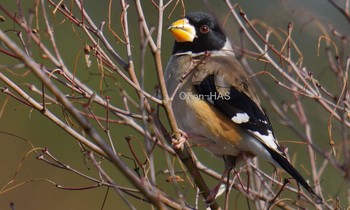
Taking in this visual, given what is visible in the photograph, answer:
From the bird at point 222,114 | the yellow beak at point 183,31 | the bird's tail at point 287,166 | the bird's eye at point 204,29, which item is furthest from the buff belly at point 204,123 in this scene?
the bird's eye at point 204,29

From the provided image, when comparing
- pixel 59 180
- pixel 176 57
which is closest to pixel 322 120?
pixel 176 57

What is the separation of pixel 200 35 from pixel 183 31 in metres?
0.12

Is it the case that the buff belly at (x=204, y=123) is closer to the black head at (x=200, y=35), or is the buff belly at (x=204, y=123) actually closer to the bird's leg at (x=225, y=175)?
the bird's leg at (x=225, y=175)

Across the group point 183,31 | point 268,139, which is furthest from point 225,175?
point 183,31

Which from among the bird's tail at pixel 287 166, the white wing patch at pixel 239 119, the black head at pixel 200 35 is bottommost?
the bird's tail at pixel 287 166

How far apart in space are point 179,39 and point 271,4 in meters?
Answer: 0.67

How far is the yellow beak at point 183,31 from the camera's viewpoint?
131 inches

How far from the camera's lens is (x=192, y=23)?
346 centimetres

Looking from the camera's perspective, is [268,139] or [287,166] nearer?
[287,166]

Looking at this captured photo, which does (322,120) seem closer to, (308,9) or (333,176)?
(308,9)

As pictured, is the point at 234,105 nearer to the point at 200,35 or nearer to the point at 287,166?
the point at 287,166

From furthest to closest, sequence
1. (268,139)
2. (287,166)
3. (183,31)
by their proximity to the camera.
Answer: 1. (183,31)
2. (268,139)
3. (287,166)

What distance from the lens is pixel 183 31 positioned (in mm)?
3381

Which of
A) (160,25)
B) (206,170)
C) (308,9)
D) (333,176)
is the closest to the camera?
(160,25)
